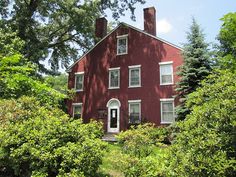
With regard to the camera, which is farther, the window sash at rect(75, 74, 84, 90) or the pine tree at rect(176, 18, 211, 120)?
the window sash at rect(75, 74, 84, 90)

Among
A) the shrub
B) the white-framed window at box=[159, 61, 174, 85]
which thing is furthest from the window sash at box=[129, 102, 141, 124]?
the shrub

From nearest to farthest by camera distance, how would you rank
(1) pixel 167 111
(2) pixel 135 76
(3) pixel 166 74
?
(1) pixel 167 111 → (3) pixel 166 74 → (2) pixel 135 76

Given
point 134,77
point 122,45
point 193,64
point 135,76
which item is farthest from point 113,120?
point 193,64

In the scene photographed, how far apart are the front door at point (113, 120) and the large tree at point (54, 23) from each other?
9.01 metres

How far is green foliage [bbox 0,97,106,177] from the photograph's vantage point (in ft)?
18.4

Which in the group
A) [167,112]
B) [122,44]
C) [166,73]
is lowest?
[167,112]

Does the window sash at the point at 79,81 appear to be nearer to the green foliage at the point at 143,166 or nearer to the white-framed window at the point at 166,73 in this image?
the white-framed window at the point at 166,73

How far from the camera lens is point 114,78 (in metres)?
22.0

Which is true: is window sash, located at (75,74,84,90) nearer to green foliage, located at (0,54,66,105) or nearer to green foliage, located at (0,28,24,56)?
green foliage, located at (0,28,24,56)

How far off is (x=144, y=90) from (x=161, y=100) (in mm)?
1822

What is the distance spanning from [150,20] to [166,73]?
6226 millimetres

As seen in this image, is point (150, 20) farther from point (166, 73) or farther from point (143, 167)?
point (143, 167)

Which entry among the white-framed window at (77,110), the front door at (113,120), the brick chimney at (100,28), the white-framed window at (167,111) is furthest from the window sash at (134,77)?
the brick chimney at (100,28)

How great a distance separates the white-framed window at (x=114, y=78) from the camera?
2166 cm
